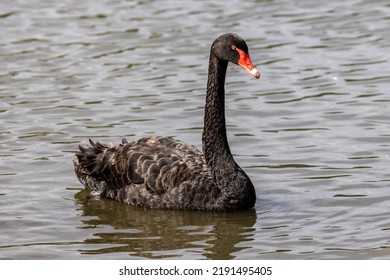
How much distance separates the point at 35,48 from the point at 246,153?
182 inches

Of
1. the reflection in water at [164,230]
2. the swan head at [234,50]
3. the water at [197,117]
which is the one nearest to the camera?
the reflection in water at [164,230]

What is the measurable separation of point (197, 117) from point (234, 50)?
2779 millimetres

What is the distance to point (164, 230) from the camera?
9.36 meters

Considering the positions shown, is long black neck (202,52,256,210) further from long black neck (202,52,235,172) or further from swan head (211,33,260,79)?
swan head (211,33,260,79)

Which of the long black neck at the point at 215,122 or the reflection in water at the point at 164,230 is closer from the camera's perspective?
the reflection in water at the point at 164,230

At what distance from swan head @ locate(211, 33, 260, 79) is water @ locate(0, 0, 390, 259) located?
1.24 metres

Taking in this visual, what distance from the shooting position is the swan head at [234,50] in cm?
954

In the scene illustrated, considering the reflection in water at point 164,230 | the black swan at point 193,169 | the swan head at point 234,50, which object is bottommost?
the reflection in water at point 164,230

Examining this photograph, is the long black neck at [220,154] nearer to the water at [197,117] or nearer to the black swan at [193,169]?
the black swan at [193,169]

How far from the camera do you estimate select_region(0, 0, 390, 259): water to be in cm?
→ 912

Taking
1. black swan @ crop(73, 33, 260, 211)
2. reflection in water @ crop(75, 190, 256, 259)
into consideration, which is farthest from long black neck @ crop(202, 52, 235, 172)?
reflection in water @ crop(75, 190, 256, 259)

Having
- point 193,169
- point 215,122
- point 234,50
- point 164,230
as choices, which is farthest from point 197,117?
point 164,230

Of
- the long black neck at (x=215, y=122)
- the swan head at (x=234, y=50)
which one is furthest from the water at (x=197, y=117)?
the swan head at (x=234, y=50)

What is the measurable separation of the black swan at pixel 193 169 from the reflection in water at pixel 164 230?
0.32 ft
